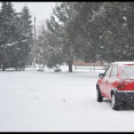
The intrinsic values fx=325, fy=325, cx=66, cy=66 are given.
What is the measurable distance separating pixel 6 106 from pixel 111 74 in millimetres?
3766

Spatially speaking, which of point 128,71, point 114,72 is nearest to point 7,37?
point 114,72

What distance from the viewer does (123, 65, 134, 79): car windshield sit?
996 centimetres

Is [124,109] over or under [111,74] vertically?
under

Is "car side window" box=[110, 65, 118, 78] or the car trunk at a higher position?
"car side window" box=[110, 65, 118, 78]

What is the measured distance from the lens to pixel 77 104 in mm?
11641

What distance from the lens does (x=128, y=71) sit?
1007 cm

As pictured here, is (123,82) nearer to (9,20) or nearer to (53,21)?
(53,21)

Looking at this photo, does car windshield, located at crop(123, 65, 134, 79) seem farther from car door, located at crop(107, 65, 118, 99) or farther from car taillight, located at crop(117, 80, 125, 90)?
car door, located at crop(107, 65, 118, 99)

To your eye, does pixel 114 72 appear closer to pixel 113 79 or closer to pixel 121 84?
pixel 113 79

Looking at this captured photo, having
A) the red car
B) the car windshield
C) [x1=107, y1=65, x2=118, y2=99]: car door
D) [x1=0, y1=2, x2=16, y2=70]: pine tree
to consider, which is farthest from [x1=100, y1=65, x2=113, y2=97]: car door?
[x1=0, y1=2, x2=16, y2=70]: pine tree

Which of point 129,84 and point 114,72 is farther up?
point 114,72

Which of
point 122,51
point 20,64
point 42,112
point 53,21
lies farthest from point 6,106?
point 20,64

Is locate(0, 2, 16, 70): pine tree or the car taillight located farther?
locate(0, 2, 16, 70): pine tree

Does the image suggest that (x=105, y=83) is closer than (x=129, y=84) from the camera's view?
No
